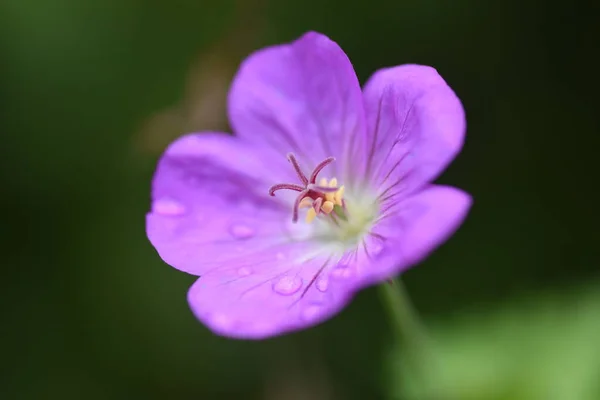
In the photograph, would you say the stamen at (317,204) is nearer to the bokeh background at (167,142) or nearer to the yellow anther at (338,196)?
the yellow anther at (338,196)

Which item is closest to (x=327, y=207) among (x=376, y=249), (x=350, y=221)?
(x=350, y=221)

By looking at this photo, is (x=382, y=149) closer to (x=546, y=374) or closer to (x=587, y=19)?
(x=546, y=374)

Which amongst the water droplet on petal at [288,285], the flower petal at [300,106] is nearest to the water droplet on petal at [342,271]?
the water droplet on petal at [288,285]

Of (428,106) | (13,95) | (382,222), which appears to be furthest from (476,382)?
(13,95)

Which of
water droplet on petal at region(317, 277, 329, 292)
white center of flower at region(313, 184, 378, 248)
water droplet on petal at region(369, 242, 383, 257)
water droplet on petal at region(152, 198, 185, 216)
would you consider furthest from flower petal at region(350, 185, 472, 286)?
water droplet on petal at region(152, 198, 185, 216)

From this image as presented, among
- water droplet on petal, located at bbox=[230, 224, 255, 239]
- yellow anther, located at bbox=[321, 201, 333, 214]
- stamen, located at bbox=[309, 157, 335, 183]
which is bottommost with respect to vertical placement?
water droplet on petal, located at bbox=[230, 224, 255, 239]

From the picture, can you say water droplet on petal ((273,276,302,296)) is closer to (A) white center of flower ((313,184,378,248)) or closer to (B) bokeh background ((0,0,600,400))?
(A) white center of flower ((313,184,378,248))
